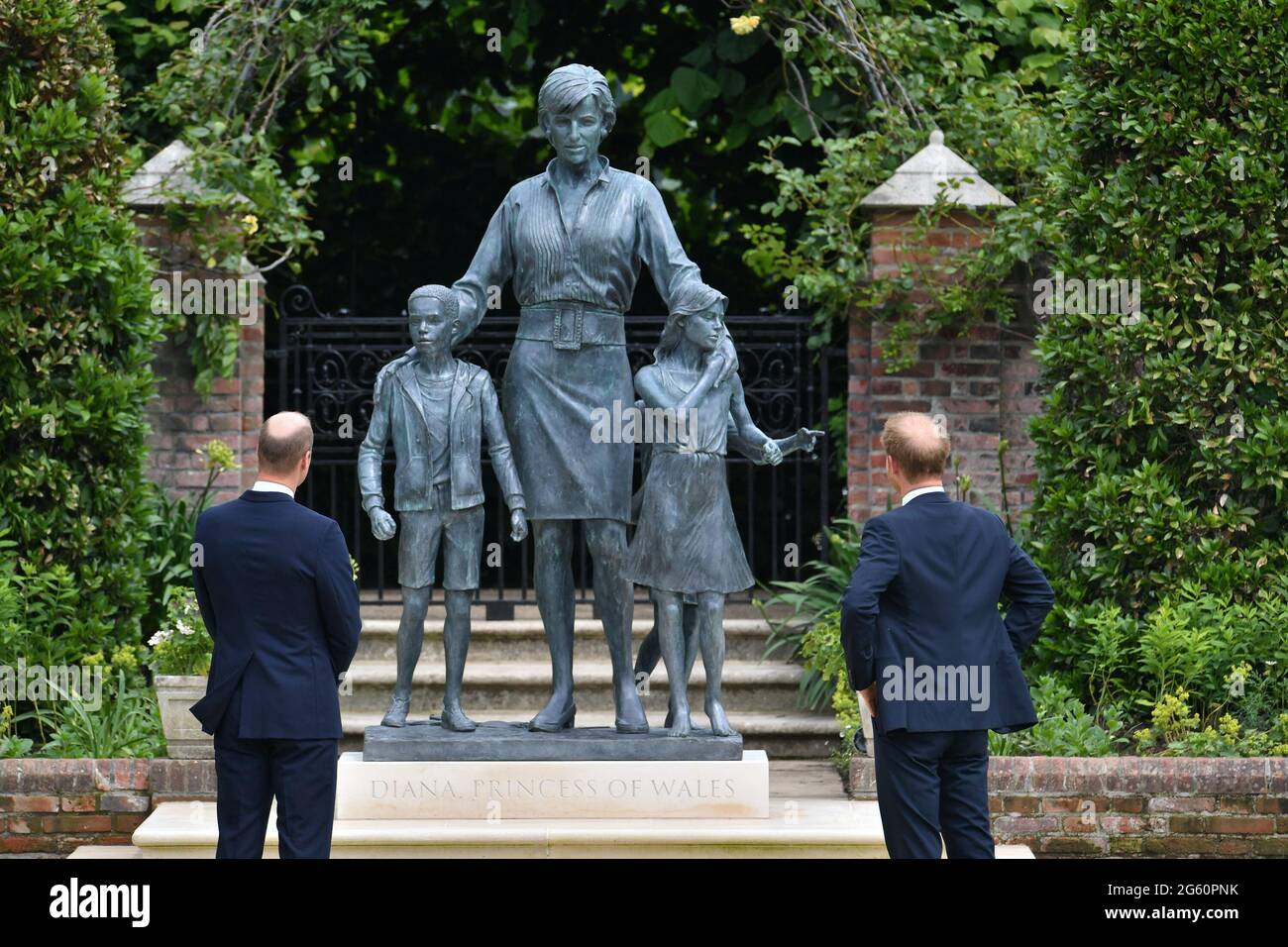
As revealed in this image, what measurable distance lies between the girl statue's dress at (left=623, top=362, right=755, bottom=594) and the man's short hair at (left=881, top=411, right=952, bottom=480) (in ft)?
5.78

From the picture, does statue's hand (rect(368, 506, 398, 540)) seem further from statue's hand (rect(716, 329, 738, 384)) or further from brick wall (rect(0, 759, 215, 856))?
brick wall (rect(0, 759, 215, 856))

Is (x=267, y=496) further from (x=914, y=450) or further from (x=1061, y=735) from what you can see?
(x=1061, y=735)

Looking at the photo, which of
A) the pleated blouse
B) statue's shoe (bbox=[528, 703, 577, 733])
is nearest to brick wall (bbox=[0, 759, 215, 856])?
statue's shoe (bbox=[528, 703, 577, 733])

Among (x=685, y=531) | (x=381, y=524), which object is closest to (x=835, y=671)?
(x=685, y=531)

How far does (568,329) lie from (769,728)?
2.58m

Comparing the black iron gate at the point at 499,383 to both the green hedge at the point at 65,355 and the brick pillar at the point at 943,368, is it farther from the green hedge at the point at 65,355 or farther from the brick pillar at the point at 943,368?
the green hedge at the point at 65,355

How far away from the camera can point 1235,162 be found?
7480 mm

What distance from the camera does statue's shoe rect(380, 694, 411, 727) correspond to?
21.0 ft

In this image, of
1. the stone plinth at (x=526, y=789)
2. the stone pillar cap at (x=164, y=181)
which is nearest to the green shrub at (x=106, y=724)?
the stone plinth at (x=526, y=789)

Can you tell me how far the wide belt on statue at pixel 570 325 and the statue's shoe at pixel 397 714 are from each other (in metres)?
1.40

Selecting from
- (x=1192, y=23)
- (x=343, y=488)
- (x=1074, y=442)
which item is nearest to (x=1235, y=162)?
(x=1192, y=23)

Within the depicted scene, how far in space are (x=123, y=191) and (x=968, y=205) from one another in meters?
4.10

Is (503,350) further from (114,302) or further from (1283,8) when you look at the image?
(1283,8)

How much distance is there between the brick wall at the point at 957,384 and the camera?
880 centimetres
